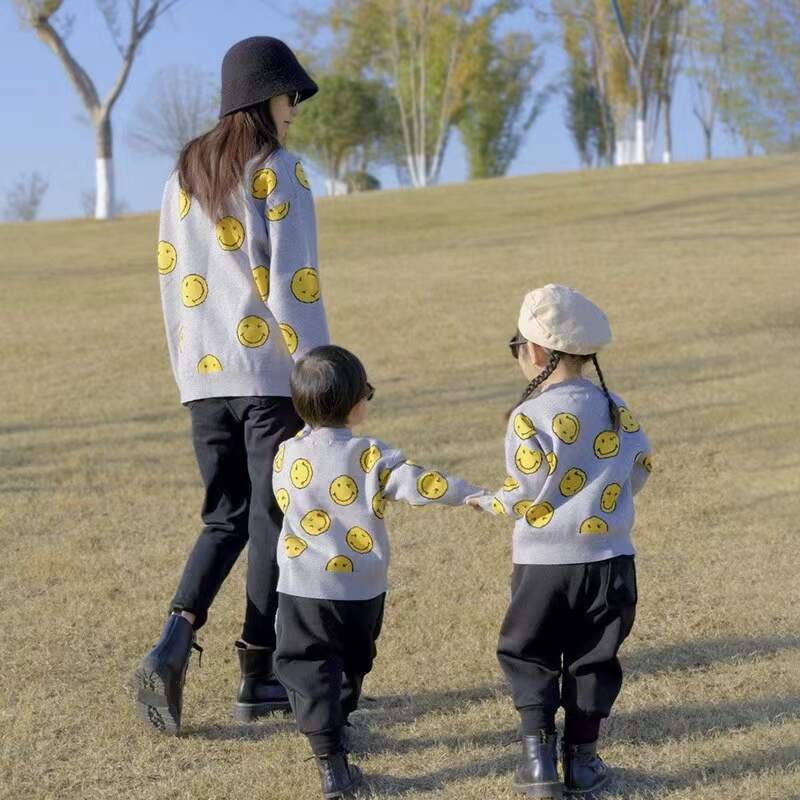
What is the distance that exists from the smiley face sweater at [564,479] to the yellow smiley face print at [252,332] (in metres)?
0.78

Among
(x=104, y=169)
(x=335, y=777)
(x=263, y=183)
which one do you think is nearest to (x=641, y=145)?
(x=104, y=169)

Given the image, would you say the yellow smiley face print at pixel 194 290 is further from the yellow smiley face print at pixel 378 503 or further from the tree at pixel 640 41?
the tree at pixel 640 41

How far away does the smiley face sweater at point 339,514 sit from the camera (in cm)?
294

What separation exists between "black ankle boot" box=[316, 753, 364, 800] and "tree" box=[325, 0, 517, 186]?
1811 inches

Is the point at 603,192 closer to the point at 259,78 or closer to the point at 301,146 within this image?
the point at 259,78

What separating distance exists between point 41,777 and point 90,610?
141 cm

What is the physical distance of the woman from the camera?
322cm

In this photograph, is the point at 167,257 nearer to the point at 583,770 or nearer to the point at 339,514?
the point at 339,514

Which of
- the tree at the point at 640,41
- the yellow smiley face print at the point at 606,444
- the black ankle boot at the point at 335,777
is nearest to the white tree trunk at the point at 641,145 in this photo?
the tree at the point at 640,41

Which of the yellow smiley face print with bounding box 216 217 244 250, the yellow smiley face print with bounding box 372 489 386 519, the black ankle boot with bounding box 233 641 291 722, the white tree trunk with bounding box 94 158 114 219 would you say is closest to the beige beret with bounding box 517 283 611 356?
the yellow smiley face print with bounding box 372 489 386 519

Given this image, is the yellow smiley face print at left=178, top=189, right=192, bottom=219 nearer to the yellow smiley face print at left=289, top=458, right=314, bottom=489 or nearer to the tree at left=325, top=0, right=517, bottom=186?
the yellow smiley face print at left=289, top=458, right=314, bottom=489

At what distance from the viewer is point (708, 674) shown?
3830 millimetres

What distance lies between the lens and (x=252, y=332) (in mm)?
3270

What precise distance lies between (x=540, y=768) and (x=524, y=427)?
33.7 inches
